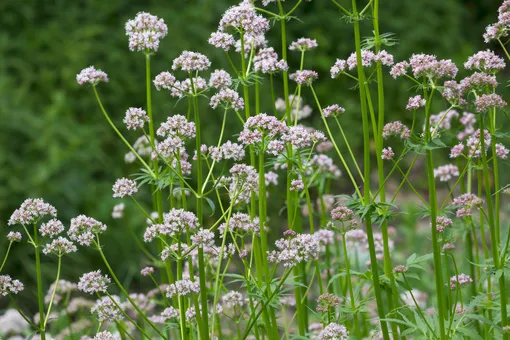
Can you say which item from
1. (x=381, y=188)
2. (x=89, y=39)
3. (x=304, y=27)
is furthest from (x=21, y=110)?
(x=381, y=188)

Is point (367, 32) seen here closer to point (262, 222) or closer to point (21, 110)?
point (21, 110)

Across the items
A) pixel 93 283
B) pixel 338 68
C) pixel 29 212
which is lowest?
pixel 93 283

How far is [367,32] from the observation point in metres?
8.30

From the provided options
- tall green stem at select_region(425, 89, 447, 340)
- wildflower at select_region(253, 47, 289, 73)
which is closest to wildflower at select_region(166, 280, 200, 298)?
tall green stem at select_region(425, 89, 447, 340)

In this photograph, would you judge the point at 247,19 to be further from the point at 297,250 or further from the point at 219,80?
the point at 297,250

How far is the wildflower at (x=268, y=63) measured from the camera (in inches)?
120

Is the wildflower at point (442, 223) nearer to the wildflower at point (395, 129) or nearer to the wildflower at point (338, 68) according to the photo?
the wildflower at point (395, 129)

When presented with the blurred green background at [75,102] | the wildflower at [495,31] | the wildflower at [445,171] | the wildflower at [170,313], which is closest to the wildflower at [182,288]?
the wildflower at [170,313]

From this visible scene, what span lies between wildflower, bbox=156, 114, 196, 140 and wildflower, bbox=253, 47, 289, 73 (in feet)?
1.80

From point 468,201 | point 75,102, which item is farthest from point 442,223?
point 75,102

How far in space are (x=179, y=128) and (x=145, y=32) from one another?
40cm

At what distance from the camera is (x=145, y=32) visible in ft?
9.23

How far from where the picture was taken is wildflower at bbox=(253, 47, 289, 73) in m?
3.06

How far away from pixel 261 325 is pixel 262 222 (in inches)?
19.7
